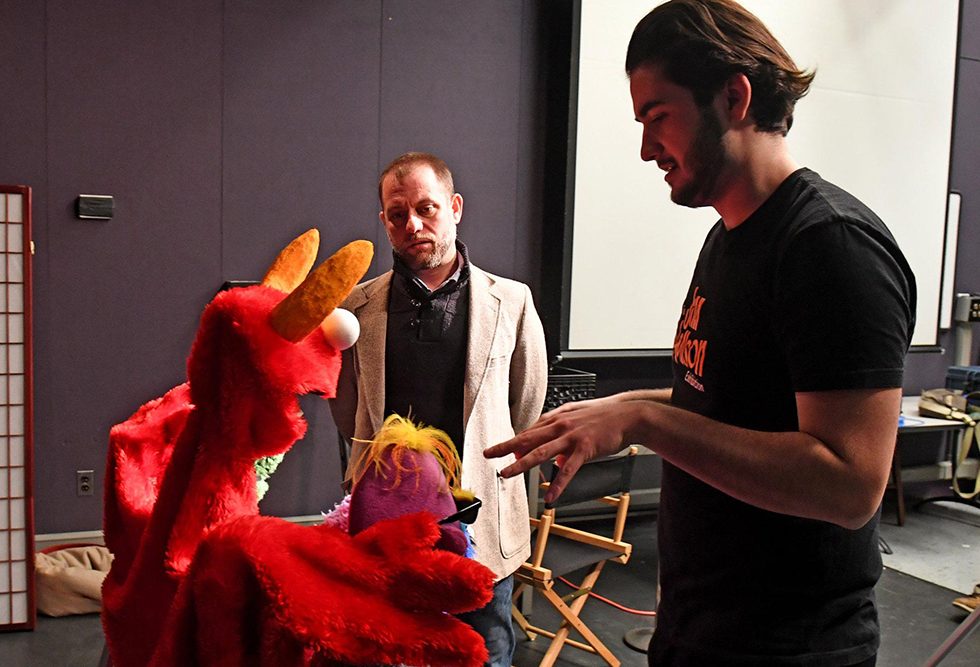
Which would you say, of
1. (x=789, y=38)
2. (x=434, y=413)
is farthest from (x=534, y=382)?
(x=789, y=38)

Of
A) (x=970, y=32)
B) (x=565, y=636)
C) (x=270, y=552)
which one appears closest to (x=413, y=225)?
(x=270, y=552)

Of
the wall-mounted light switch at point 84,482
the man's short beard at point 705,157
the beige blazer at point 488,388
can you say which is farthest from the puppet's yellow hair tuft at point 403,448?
the wall-mounted light switch at point 84,482

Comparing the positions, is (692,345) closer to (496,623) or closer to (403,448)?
(403,448)

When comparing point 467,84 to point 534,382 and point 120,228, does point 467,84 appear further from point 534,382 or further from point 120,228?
point 534,382

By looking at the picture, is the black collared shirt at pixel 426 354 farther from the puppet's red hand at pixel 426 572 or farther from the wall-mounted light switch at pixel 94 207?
the wall-mounted light switch at pixel 94 207

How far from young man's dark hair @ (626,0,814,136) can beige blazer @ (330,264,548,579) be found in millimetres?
1213

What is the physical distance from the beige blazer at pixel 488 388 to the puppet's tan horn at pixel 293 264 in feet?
3.64

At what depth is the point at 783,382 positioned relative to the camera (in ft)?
3.36

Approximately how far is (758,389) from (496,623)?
1.30 meters

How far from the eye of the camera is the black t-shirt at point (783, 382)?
35.9 inches

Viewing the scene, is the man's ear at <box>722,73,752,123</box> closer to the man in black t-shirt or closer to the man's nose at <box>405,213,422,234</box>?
the man in black t-shirt

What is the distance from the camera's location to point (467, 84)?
417 centimetres

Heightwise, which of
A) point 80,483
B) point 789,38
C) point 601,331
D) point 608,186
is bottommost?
point 80,483

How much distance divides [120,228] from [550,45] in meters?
2.35
